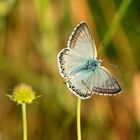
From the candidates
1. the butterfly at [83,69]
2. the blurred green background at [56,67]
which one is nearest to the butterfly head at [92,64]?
the butterfly at [83,69]

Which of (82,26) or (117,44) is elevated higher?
(117,44)

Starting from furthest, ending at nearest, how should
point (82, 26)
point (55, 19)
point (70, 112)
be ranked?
1. point (55, 19)
2. point (70, 112)
3. point (82, 26)

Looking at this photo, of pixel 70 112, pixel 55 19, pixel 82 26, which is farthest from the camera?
pixel 55 19

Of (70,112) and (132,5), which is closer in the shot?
(70,112)

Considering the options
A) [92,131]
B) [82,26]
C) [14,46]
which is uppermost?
[14,46]

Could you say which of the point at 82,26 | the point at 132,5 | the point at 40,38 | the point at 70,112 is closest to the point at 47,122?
the point at 70,112

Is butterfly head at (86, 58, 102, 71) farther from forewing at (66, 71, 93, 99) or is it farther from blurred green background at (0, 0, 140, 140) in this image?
blurred green background at (0, 0, 140, 140)

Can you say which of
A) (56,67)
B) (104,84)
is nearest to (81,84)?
(104,84)

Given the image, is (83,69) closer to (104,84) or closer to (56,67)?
(104,84)

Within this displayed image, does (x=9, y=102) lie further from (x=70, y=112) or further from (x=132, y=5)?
(x=132, y=5)
